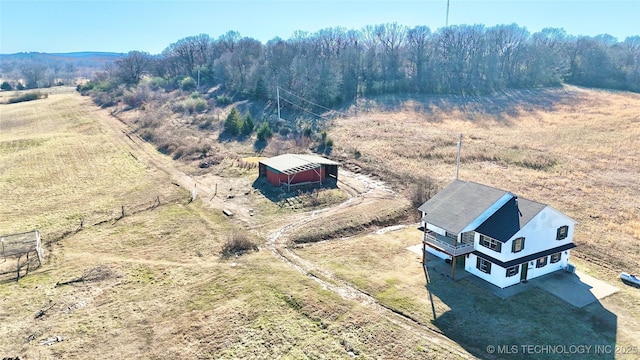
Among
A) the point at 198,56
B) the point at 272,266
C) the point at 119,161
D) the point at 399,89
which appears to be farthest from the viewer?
the point at 198,56

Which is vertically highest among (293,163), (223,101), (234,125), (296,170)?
(223,101)

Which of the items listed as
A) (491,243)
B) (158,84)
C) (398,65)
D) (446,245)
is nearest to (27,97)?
(158,84)

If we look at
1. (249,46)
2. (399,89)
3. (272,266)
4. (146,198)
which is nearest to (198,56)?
(249,46)

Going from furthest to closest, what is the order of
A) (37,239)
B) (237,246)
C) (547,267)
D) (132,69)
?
(132,69), (237,246), (37,239), (547,267)

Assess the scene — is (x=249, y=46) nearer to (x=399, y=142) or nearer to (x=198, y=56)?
(x=198, y=56)

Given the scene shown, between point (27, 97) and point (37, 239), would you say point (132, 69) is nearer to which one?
point (27, 97)

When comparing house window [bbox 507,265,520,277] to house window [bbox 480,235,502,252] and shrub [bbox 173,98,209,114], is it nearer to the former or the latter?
house window [bbox 480,235,502,252]
